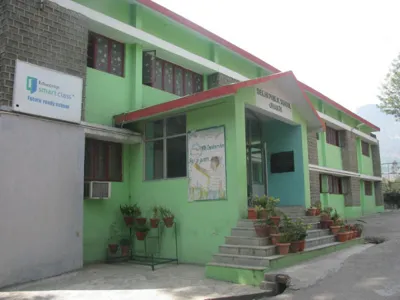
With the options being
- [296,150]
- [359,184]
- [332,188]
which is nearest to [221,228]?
[296,150]

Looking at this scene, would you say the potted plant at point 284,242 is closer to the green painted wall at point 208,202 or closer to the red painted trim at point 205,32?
the green painted wall at point 208,202

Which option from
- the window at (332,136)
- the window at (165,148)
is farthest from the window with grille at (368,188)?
the window at (165,148)

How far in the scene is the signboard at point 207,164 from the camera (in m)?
8.20

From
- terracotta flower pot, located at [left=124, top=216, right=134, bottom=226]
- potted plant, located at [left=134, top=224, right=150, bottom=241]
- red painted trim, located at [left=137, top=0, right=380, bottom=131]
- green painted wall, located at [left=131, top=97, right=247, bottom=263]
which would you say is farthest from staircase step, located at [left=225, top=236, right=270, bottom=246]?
red painted trim, located at [left=137, top=0, right=380, bottom=131]

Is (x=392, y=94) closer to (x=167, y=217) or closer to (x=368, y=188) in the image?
(x=368, y=188)

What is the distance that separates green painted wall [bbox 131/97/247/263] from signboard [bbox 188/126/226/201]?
13 cm

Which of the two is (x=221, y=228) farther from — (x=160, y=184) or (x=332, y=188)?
(x=332, y=188)

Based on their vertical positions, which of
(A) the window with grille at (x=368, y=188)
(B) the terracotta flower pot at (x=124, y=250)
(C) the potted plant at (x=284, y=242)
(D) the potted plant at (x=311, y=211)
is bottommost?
(B) the terracotta flower pot at (x=124, y=250)

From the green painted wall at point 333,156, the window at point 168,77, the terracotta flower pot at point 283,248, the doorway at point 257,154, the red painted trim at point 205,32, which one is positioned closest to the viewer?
→ the terracotta flower pot at point 283,248

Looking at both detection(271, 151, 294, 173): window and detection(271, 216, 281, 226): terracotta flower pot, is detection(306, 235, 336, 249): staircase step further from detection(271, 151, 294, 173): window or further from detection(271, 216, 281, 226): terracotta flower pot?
detection(271, 151, 294, 173): window

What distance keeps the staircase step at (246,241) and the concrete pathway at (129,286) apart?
820 millimetres

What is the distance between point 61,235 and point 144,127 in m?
3.50

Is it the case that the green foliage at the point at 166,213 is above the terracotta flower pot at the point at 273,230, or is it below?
above

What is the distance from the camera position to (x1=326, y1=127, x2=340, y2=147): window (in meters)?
19.8
